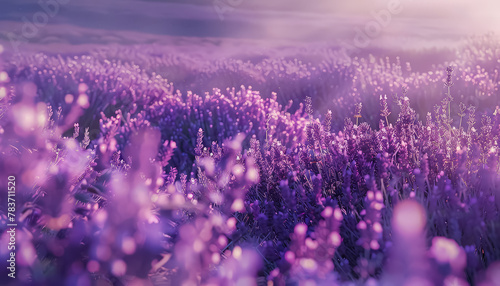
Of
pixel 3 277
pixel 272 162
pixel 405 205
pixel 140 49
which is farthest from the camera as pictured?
pixel 140 49

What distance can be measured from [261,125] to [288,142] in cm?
45

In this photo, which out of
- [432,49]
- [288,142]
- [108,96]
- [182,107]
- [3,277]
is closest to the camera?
[3,277]

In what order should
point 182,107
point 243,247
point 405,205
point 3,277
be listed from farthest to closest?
point 182,107 → point 243,247 → point 405,205 → point 3,277

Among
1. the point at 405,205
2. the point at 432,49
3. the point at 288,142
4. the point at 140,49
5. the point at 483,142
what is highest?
the point at 432,49

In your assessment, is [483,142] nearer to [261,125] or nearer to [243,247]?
[243,247]

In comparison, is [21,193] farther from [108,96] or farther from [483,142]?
[108,96]

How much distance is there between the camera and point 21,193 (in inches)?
58.3

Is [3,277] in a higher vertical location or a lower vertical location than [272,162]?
lower

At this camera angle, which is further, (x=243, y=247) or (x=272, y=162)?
(x=272, y=162)

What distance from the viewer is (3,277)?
1.28 m

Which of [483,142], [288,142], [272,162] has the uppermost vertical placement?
[288,142]

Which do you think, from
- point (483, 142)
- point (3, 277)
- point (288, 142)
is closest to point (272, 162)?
point (483, 142)

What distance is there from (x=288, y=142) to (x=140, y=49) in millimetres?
18454

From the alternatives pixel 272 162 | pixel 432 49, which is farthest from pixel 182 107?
pixel 432 49
